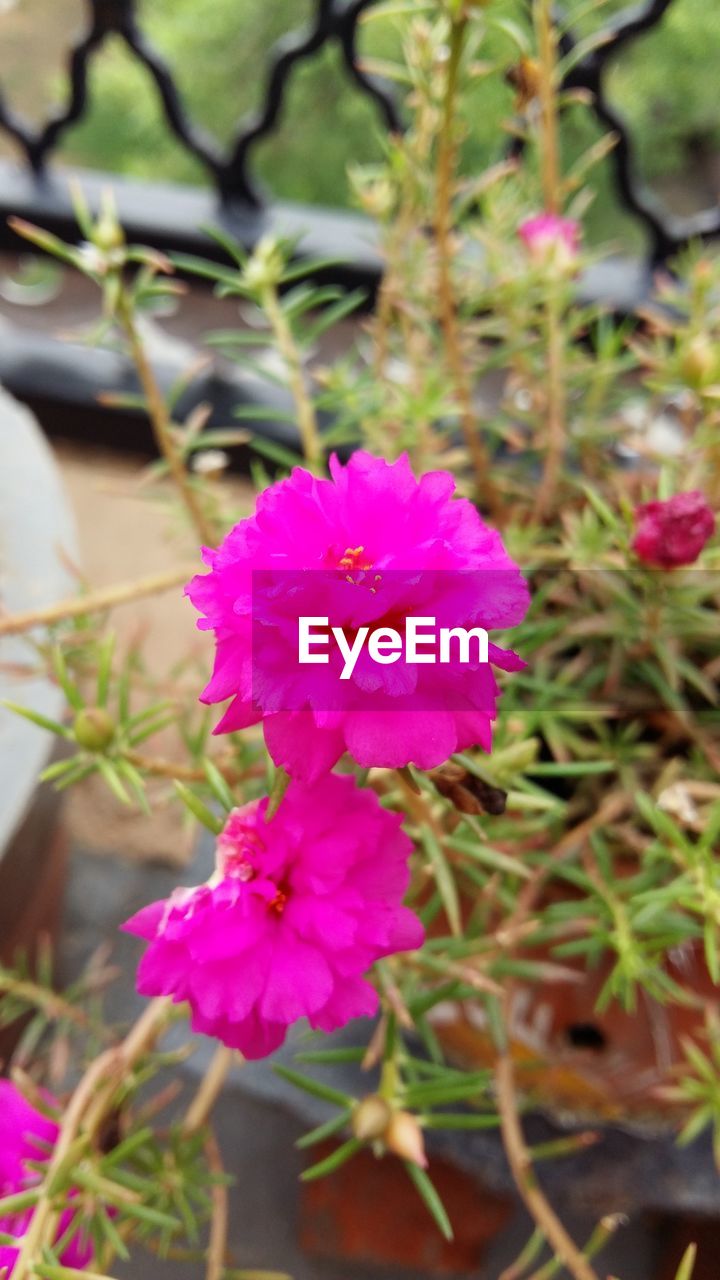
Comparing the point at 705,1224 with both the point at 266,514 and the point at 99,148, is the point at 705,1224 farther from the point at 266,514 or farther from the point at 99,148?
the point at 99,148

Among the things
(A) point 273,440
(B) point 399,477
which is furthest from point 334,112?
(B) point 399,477

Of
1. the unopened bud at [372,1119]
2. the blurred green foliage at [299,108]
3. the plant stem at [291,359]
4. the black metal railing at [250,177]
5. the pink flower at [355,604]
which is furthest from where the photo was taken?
the blurred green foliage at [299,108]

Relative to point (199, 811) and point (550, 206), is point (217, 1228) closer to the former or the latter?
point (199, 811)

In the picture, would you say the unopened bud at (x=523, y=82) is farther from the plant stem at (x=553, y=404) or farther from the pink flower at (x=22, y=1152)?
the pink flower at (x=22, y=1152)

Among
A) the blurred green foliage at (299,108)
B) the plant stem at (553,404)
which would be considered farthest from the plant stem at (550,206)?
the blurred green foliage at (299,108)

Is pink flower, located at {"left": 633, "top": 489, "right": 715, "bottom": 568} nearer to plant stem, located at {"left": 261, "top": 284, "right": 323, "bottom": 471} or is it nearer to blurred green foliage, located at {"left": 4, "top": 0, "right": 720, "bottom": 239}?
plant stem, located at {"left": 261, "top": 284, "right": 323, "bottom": 471}

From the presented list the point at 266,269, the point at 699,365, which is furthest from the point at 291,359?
the point at 699,365
